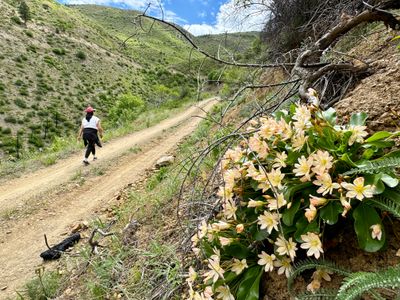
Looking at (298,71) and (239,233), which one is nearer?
(239,233)

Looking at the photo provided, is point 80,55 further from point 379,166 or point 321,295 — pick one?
point 321,295

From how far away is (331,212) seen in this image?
1.66 m

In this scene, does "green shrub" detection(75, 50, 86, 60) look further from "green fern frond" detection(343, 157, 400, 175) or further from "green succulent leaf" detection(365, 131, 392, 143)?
"green fern frond" detection(343, 157, 400, 175)

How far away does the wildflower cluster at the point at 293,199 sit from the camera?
162 centimetres

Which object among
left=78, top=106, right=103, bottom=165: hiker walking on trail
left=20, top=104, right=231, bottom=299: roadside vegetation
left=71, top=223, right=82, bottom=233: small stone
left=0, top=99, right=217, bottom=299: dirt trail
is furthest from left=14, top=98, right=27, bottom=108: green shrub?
left=20, top=104, right=231, bottom=299: roadside vegetation

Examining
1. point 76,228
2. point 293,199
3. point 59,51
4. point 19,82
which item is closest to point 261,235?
point 293,199

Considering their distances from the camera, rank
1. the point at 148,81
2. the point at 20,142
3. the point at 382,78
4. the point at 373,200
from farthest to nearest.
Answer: the point at 148,81 → the point at 20,142 → the point at 382,78 → the point at 373,200

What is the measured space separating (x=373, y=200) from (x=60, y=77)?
41.8m

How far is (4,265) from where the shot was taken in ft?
18.2

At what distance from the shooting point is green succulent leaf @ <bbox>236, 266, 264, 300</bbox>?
1847 millimetres

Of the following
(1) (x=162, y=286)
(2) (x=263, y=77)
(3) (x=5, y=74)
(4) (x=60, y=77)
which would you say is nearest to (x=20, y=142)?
(3) (x=5, y=74)

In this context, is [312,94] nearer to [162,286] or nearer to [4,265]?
[162,286]

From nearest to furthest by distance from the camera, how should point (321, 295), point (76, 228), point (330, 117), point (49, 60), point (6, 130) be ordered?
point (321, 295) < point (330, 117) < point (76, 228) < point (6, 130) < point (49, 60)

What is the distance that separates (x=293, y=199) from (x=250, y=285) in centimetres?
49
